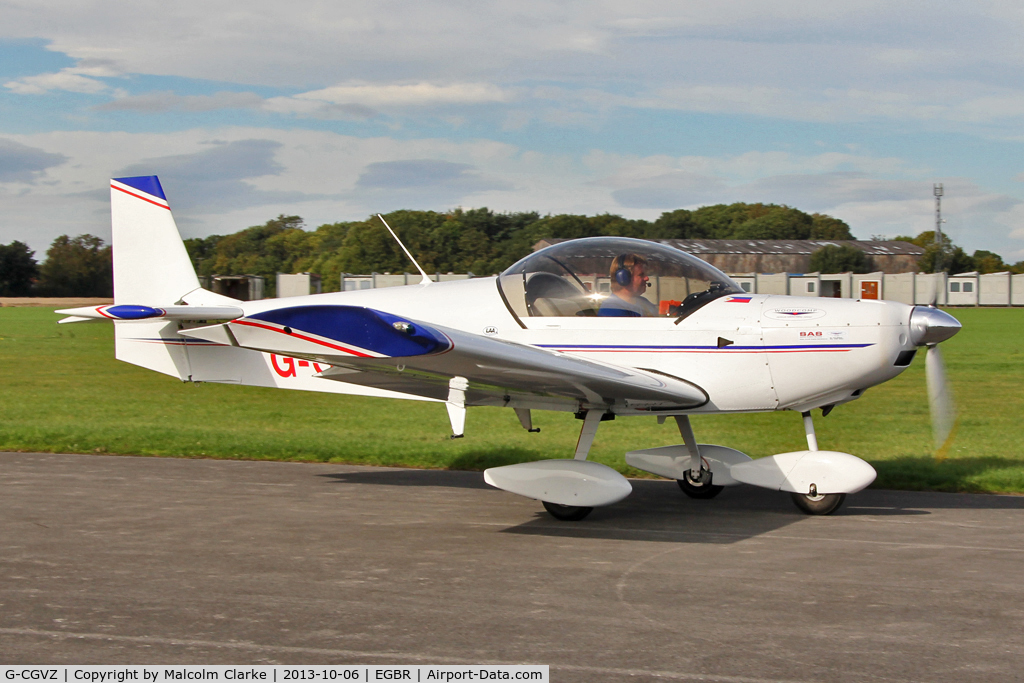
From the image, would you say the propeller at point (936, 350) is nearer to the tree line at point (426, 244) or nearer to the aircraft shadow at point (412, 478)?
the aircraft shadow at point (412, 478)

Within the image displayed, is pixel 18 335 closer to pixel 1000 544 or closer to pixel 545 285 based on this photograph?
pixel 545 285

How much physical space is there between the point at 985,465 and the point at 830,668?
5.75 m

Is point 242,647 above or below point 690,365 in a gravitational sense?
below

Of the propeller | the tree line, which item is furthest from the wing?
the tree line

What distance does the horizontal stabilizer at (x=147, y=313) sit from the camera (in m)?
5.45

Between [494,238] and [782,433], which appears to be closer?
[782,433]

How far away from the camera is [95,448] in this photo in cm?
952

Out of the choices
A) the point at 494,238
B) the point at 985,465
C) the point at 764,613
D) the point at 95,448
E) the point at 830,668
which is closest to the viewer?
the point at 830,668

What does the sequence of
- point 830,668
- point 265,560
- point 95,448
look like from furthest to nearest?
point 95,448 < point 265,560 < point 830,668

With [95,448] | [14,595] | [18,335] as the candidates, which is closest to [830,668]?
[14,595]

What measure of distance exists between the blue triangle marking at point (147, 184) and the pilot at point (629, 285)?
4.03m

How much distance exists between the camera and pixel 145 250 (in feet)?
25.6

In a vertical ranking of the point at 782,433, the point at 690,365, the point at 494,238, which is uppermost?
the point at 494,238

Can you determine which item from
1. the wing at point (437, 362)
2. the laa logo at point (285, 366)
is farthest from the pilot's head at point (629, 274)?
the laa logo at point (285, 366)
